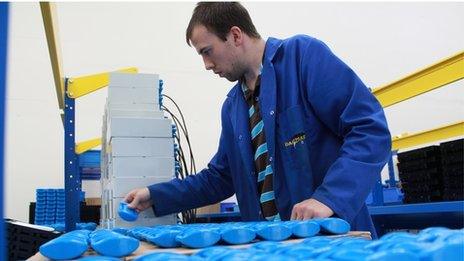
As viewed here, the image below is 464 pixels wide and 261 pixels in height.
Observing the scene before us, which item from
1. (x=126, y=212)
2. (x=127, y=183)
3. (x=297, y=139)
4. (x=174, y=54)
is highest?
(x=174, y=54)

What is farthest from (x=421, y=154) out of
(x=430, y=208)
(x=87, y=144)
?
(x=87, y=144)

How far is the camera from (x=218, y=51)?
166cm

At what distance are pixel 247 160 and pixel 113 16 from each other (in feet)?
13.3

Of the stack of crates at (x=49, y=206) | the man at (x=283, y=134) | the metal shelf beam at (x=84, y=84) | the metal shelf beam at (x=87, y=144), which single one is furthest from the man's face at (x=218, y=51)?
the stack of crates at (x=49, y=206)

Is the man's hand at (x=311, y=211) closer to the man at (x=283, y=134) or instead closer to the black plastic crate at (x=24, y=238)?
the man at (x=283, y=134)

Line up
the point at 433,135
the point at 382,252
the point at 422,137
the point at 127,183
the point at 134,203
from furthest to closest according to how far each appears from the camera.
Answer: the point at 422,137 < the point at 433,135 < the point at 127,183 < the point at 134,203 < the point at 382,252

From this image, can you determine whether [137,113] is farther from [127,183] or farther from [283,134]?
[283,134]

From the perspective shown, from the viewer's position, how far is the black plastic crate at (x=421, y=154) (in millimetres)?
2330

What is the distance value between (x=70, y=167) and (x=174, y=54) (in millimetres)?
3488

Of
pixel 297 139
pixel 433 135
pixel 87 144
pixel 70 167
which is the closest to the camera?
pixel 297 139

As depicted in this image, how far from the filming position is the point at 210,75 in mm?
5496

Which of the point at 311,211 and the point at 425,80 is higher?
the point at 425,80

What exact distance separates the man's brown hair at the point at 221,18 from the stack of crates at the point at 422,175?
4.32 feet

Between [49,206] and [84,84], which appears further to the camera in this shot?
[49,206]
